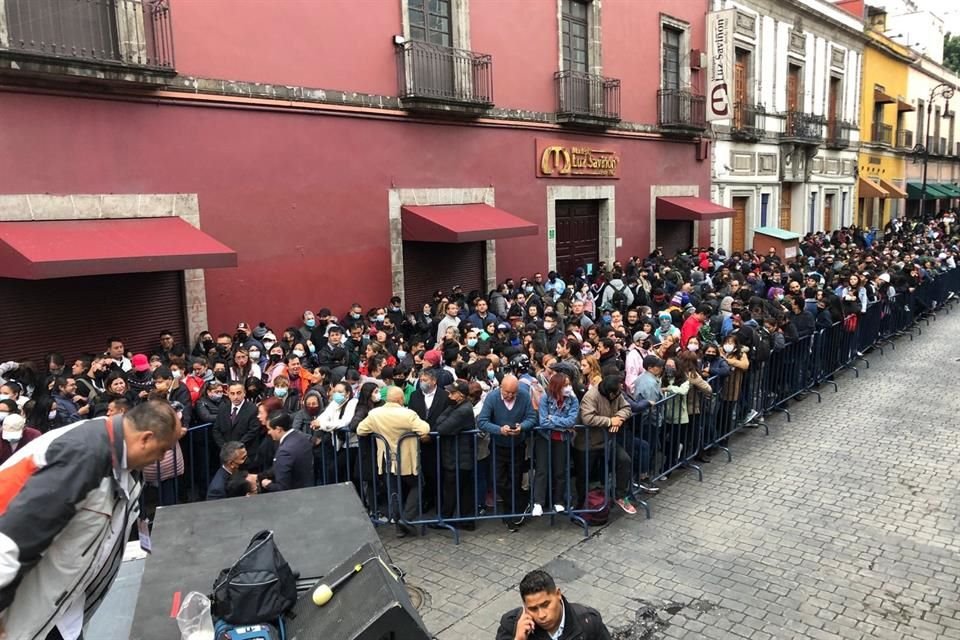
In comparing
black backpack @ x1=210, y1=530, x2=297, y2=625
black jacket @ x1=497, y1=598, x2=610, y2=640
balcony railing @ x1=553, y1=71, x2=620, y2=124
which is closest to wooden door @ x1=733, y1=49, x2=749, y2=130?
balcony railing @ x1=553, y1=71, x2=620, y2=124

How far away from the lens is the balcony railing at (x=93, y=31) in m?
8.92

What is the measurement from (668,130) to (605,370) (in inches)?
545

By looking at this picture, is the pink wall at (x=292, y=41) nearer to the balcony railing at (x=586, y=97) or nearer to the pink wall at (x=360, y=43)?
the pink wall at (x=360, y=43)

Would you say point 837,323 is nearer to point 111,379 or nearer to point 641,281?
point 641,281

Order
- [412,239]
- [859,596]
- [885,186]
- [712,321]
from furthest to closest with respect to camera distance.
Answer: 1. [885,186]
2. [412,239]
3. [712,321]
4. [859,596]

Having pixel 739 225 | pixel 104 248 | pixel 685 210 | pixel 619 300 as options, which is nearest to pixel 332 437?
pixel 104 248

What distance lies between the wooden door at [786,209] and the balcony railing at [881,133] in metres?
8.91

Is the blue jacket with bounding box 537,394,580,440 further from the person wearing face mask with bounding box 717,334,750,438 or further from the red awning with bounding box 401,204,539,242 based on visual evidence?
the red awning with bounding box 401,204,539,242

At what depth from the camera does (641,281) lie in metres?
15.1

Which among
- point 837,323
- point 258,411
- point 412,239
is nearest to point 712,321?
point 837,323

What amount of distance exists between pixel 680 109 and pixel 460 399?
640 inches

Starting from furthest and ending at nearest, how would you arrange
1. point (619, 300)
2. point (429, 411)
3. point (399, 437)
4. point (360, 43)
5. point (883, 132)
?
point (883, 132) → point (619, 300) → point (360, 43) → point (429, 411) → point (399, 437)

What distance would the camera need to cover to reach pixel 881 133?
3378 cm

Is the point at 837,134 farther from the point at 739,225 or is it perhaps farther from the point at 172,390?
the point at 172,390
